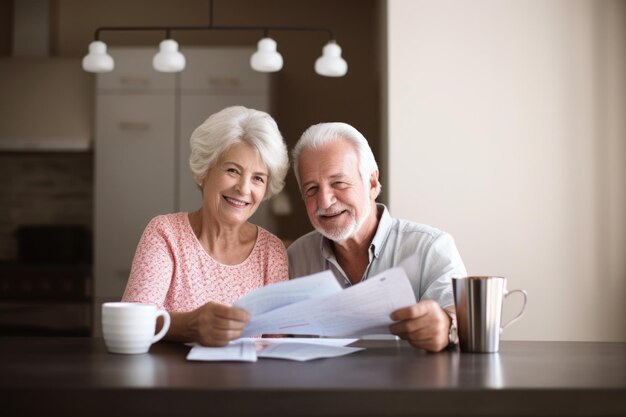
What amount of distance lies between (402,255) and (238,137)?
58 centimetres

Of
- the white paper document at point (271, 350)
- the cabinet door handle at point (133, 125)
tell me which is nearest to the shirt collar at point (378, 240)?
the white paper document at point (271, 350)

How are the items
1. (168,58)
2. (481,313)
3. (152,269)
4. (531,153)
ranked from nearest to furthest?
(481,313)
(152,269)
(531,153)
(168,58)

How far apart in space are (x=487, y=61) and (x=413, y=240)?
1.56 meters

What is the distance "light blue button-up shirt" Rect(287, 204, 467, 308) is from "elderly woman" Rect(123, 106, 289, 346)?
0.17 m

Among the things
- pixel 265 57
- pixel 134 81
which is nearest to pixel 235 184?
pixel 265 57

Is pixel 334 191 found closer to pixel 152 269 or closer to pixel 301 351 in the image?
pixel 152 269

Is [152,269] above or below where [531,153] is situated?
below

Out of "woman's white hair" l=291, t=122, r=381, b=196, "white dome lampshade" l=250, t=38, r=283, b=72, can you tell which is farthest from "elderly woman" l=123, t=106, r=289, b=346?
"white dome lampshade" l=250, t=38, r=283, b=72

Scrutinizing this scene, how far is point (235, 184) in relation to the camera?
190 cm

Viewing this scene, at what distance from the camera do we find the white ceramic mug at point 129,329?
4.15 feet

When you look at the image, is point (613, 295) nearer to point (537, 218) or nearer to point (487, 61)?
point (537, 218)

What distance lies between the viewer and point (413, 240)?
2.06 m

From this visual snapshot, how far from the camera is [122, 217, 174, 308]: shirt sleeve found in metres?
1.65

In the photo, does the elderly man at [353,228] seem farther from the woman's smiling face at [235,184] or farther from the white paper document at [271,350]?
the white paper document at [271,350]
